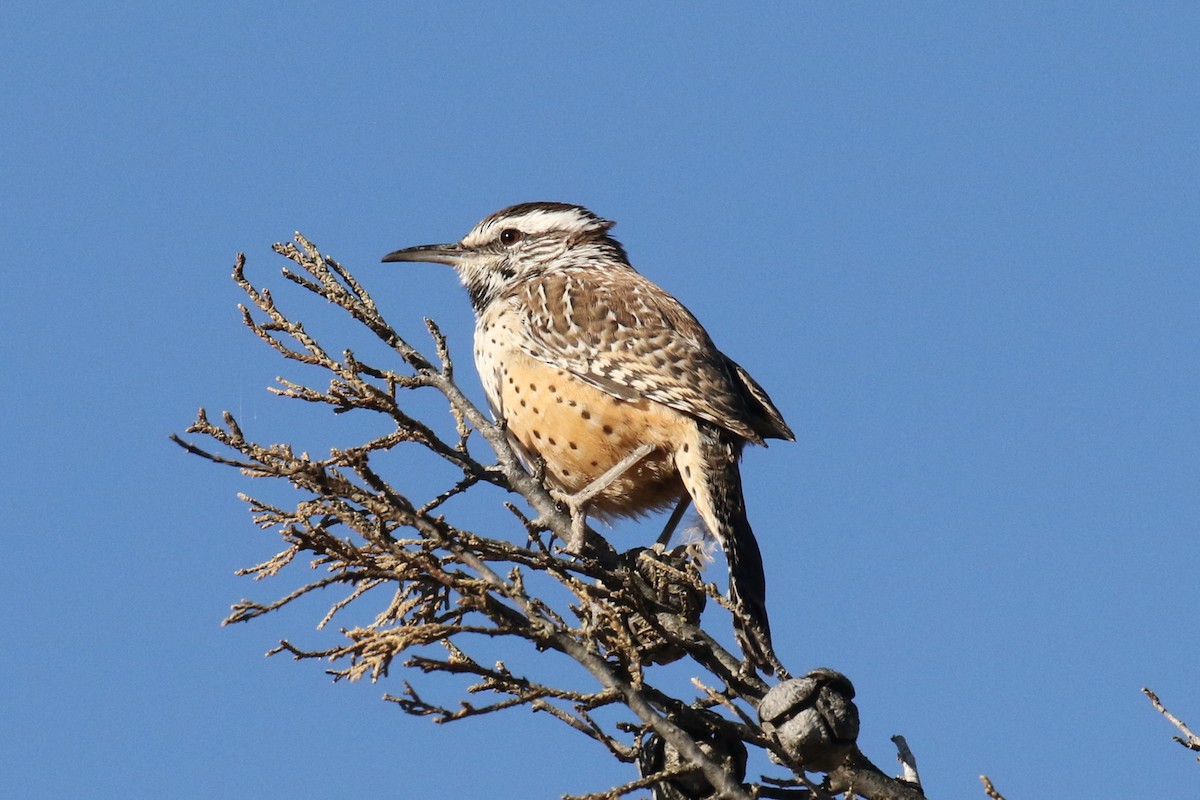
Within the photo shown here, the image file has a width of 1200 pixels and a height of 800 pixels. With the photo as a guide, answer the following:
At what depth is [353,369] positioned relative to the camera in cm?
334

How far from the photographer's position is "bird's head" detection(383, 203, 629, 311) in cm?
567

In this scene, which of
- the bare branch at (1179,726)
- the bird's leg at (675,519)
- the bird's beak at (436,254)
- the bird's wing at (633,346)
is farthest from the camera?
the bird's beak at (436,254)

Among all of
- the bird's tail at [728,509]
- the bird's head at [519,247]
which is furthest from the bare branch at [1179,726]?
the bird's head at [519,247]

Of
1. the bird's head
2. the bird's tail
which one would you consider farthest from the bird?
the bird's head

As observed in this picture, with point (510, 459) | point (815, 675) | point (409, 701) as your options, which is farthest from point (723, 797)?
point (510, 459)

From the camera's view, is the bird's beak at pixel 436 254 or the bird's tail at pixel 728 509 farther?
the bird's beak at pixel 436 254

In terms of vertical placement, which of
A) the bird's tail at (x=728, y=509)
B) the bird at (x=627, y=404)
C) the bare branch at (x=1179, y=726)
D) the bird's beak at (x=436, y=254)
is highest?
the bird's beak at (x=436, y=254)

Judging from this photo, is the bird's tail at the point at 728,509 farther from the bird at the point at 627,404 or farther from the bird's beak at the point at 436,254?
the bird's beak at the point at 436,254

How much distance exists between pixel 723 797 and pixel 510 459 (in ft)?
3.59

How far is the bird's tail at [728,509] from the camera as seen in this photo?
4090mm

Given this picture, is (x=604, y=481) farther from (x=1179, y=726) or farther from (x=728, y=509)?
(x=1179, y=726)

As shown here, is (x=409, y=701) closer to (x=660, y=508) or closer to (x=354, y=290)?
(x=354, y=290)

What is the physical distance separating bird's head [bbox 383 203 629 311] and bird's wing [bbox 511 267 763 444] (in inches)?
15.0

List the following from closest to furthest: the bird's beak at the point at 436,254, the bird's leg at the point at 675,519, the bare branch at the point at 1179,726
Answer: the bare branch at the point at 1179,726 < the bird's leg at the point at 675,519 < the bird's beak at the point at 436,254
